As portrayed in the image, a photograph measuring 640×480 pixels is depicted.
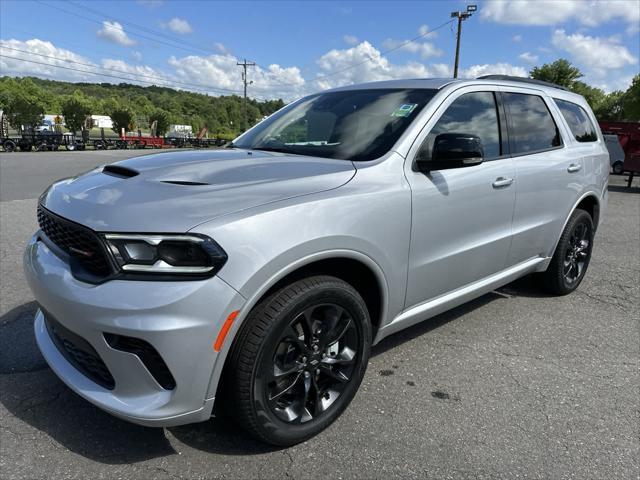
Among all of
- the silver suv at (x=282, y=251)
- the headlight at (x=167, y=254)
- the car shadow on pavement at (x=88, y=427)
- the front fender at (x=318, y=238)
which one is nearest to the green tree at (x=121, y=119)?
the car shadow on pavement at (x=88, y=427)

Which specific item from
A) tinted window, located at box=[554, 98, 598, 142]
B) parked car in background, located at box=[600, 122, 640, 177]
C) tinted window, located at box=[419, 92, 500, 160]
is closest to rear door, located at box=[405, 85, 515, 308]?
tinted window, located at box=[419, 92, 500, 160]

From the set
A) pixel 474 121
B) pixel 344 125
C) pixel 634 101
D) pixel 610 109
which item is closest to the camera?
pixel 344 125

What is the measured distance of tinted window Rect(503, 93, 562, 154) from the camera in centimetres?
356

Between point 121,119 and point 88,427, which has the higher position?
point 121,119

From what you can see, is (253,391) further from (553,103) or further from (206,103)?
(206,103)

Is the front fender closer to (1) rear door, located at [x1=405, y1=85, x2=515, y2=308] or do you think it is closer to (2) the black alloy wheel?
(1) rear door, located at [x1=405, y1=85, x2=515, y2=308]

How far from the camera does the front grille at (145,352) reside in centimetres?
188

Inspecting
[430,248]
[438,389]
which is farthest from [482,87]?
[438,389]

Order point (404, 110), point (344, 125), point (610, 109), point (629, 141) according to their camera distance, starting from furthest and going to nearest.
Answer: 1. point (610, 109)
2. point (629, 141)
3. point (344, 125)
4. point (404, 110)

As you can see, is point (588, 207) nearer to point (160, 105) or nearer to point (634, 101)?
point (634, 101)

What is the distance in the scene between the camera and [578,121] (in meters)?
4.44

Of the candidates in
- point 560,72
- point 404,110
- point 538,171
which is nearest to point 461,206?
point 404,110

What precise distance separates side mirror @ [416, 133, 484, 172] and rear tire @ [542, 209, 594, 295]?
194 cm

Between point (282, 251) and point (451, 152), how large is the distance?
1.21 metres
